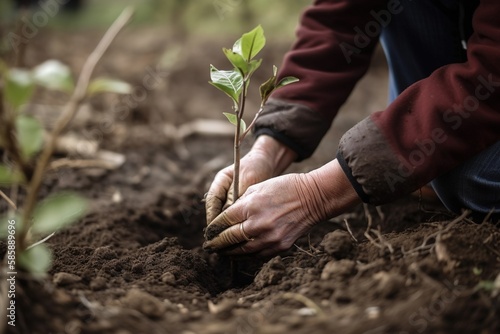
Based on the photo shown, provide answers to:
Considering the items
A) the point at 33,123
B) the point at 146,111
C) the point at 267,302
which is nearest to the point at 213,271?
the point at 267,302

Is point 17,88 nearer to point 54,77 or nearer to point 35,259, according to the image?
point 54,77

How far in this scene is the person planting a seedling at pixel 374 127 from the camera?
1.40 metres

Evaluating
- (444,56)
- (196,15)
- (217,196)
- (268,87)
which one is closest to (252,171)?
(217,196)

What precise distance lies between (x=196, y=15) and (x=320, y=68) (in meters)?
4.90

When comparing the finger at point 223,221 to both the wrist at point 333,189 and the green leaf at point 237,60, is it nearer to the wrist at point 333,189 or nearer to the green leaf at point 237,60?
the wrist at point 333,189

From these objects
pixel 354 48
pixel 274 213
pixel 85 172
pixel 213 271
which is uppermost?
pixel 354 48

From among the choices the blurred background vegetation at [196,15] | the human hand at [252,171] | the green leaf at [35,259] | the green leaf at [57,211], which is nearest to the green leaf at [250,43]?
the human hand at [252,171]

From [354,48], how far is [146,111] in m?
2.16

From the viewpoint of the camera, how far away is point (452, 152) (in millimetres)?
1425

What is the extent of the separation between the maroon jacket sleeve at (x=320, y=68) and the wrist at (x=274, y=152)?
3 cm

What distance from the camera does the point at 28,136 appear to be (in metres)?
1.04

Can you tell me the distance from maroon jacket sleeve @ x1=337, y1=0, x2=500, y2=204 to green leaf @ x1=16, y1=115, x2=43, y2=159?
793 millimetres

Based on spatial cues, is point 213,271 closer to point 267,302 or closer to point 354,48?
point 267,302

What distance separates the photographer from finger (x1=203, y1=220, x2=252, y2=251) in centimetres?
152
